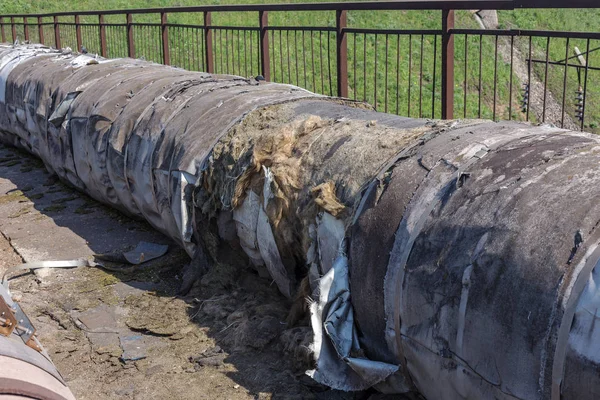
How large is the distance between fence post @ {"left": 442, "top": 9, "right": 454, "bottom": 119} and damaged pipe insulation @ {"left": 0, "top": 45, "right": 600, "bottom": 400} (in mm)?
700

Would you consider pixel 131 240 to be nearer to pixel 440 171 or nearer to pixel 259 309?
pixel 259 309

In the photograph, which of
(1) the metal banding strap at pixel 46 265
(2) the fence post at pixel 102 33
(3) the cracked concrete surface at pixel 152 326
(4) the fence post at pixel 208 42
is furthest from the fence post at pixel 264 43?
(2) the fence post at pixel 102 33

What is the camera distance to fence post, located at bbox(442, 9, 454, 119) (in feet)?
18.2

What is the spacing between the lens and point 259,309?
4.64 meters

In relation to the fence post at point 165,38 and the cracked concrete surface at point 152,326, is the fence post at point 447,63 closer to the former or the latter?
the cracked concrete surface at point 152,326

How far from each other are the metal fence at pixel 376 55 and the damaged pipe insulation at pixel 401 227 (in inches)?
42.3

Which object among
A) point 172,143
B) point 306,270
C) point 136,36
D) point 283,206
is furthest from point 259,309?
point 136,36

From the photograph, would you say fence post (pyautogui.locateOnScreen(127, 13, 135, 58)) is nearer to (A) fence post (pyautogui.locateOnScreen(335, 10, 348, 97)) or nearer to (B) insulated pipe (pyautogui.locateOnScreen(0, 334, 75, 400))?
(A) fence post (pyautogui.locateOnScreen(335, 10, 348, 97))

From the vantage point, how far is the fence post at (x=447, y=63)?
5555 millimetres

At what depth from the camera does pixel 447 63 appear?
5.65 metres

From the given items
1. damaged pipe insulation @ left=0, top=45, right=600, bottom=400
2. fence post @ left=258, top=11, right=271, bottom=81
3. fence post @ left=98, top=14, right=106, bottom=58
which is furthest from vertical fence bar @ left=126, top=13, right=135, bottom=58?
damaged pipe insulation @ left=0, top=45, right=600, bottom=400

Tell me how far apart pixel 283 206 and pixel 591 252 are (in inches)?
82.3

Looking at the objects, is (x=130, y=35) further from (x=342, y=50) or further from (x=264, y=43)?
(x=342, y=50)

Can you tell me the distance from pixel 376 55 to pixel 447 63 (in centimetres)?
158
